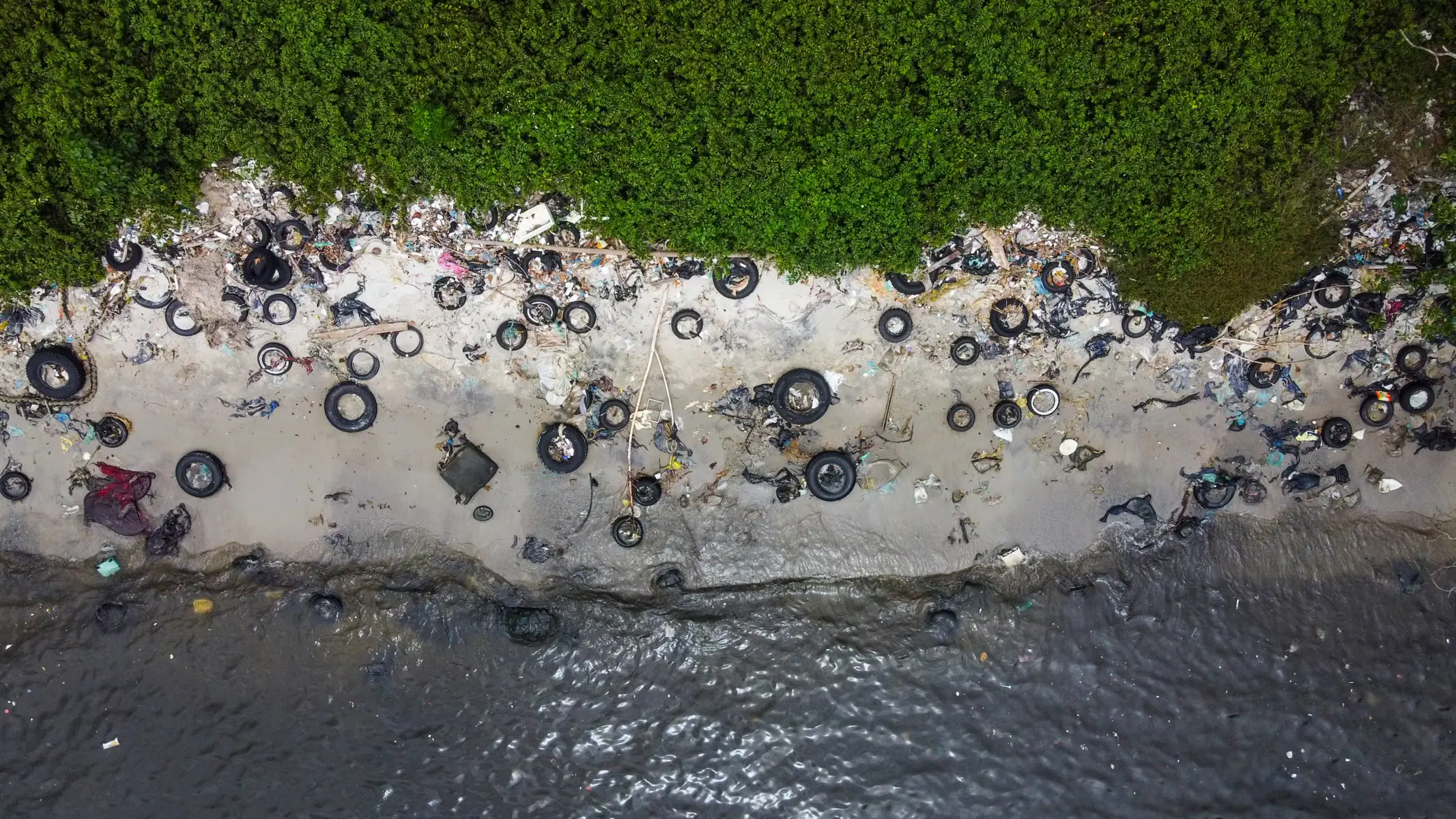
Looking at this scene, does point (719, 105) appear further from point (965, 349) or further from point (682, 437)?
→ point (965, 349)

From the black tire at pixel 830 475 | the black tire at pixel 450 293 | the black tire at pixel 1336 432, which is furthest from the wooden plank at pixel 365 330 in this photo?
the black tire at pixel 1336 432

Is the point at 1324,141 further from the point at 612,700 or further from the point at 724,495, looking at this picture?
the point at 612,700

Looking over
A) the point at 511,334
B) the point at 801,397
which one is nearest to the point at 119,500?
the point at 511,334

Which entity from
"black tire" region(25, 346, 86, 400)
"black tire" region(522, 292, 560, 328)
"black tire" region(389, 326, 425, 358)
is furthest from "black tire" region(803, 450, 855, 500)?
"black tire" region(25, 346, 86, 400)

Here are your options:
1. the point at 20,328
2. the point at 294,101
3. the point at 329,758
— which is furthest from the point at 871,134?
the point at 20,328

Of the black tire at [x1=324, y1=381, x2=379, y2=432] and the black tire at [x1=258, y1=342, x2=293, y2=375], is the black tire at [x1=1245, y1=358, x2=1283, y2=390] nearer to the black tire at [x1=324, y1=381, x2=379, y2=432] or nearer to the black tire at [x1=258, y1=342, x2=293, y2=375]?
the black tire at [x1=324, y1=381, x2=379, y2=432]

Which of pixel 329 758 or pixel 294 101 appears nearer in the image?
pixel 294 101
